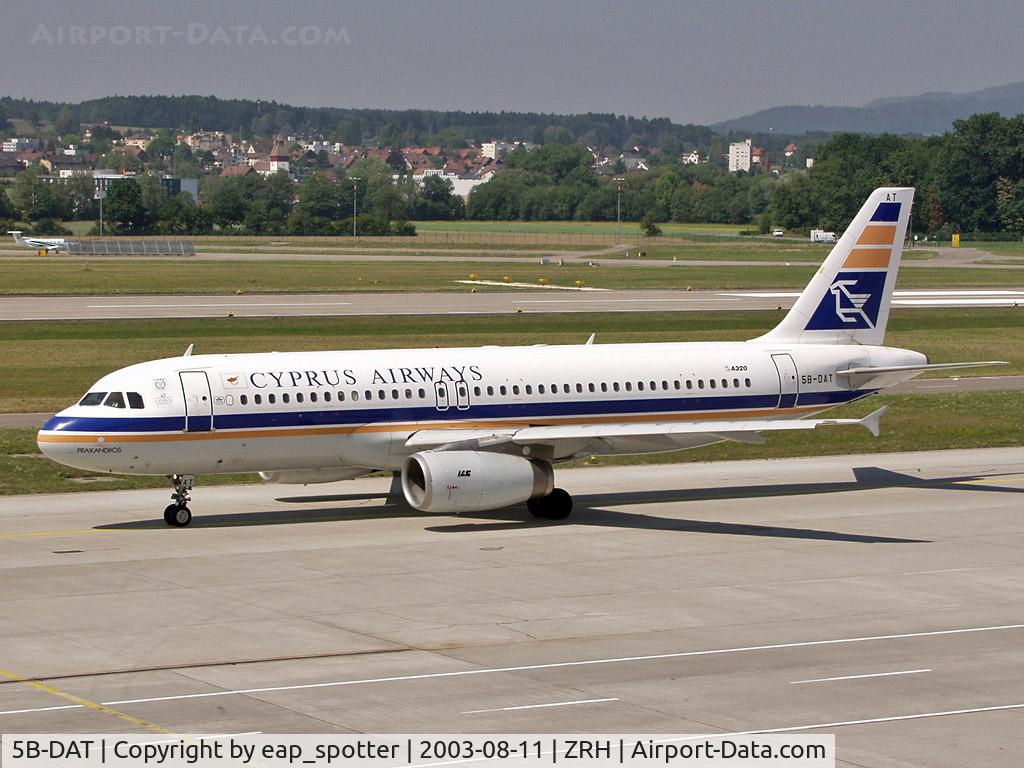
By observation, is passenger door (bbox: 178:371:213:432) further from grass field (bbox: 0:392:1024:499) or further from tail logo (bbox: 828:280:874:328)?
tail logo (bbox: 828:280:874:328)

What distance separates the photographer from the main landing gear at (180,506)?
37469 mm

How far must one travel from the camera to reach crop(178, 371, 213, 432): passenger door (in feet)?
120

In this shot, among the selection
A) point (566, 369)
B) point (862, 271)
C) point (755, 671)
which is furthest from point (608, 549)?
point (862, 271)

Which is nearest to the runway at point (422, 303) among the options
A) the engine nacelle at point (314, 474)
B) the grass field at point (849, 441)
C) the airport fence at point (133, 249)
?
the grass field at point (849, 441)

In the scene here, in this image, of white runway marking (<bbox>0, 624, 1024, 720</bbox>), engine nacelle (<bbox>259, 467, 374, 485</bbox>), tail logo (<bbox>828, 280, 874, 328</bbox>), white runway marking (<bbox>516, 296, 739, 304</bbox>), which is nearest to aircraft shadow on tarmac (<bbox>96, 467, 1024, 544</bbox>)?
engine nacelle (<bbox>259, 467, 374, 485</bbox>)

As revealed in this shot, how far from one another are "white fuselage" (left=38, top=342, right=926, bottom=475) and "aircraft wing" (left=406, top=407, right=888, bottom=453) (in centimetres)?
54

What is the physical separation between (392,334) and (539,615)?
5625 centimetres

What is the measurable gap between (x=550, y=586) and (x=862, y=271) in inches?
720

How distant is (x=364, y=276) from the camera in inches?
5615

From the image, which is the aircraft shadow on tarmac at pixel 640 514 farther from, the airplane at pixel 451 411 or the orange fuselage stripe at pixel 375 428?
the orange fuselage stripe at pixel 375 428

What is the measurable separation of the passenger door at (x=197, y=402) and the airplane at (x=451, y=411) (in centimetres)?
4

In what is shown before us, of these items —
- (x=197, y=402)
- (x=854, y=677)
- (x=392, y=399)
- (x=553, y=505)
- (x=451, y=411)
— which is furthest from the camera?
(x=451, y=411)

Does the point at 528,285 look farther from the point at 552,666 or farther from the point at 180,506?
the point at 552,666

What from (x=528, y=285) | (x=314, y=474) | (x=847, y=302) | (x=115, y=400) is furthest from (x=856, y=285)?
(x=528, y=285)
